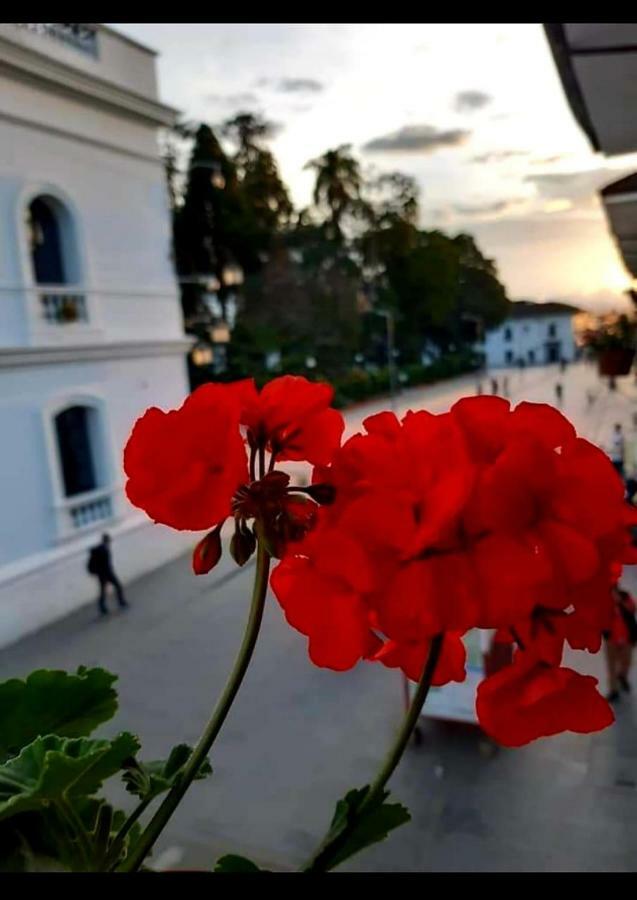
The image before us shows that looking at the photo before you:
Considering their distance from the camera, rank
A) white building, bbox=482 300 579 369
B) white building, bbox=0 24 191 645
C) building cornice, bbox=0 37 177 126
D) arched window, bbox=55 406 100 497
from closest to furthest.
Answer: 1. white building, bbox=482 300 579 369
2. building cornice, bbox=0 37 177 126
3. white building, bbox=0 24 191 645
4. arched window, bbox=55 406 100 497

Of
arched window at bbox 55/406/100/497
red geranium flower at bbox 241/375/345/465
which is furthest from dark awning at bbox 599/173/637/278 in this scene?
arched window at bbox 55/406/100/497

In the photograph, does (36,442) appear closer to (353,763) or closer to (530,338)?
(353,763)

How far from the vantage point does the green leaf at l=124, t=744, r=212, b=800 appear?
29 centimetres

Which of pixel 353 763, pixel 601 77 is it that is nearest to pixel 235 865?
pixel 601 77

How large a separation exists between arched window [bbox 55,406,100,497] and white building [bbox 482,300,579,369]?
1809 mm

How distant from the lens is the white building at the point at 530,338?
198 centimetres

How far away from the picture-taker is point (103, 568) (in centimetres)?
294

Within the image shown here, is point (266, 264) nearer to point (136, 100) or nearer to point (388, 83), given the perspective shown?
point (136, 100)

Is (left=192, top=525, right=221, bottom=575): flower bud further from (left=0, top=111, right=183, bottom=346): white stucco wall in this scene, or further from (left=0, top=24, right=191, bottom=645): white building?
(left=0, top=111, right=183, bottom=346): white stucco wall

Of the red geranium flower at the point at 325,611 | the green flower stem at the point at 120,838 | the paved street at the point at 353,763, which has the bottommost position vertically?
the paved street at the point at 353,763

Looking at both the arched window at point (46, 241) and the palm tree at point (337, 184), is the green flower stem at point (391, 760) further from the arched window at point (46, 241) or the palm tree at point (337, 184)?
the palm tree at point (337, 184)

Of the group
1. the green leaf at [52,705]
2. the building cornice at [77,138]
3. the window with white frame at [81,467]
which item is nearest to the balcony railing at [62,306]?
the window with white frame at [81,467]

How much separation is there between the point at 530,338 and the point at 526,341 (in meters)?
0.05
